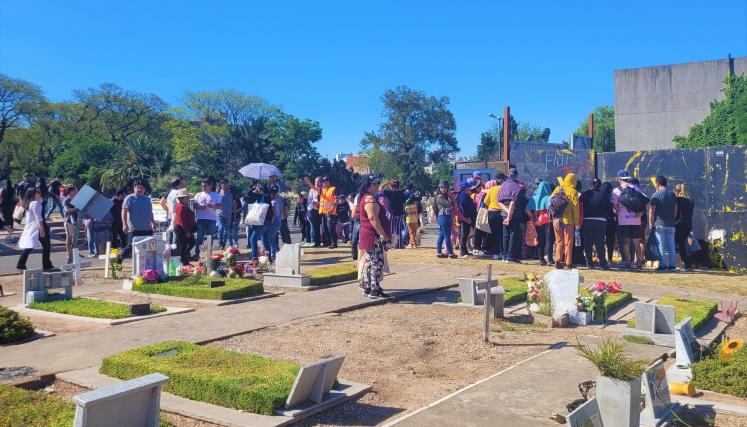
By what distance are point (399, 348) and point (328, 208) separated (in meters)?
10.1

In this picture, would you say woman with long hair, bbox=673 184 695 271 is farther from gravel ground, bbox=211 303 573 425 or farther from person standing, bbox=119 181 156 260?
person standing, bbox=119 181 156 260

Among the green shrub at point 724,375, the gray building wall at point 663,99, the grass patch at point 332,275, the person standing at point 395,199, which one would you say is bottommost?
the green shrub at point 724,375

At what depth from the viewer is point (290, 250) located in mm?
Answer: 11602

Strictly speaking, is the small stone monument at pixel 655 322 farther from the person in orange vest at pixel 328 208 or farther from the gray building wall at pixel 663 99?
the gray building wall at pixel 663 99

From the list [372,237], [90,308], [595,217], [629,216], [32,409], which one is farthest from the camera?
[629,216]

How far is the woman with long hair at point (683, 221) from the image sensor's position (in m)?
13.7

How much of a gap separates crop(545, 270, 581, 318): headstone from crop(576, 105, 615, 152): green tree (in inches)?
2491

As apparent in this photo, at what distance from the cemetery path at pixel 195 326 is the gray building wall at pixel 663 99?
40239 mm

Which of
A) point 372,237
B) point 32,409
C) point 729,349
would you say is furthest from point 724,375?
point 32,409

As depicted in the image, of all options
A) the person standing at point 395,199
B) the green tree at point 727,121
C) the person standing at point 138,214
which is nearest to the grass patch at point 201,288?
the person standing at point 138,214

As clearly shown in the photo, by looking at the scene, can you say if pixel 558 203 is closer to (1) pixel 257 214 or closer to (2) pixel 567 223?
(2) pixel 567 223

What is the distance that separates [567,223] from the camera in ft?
43.2

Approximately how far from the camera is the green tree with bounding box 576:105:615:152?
7312cm

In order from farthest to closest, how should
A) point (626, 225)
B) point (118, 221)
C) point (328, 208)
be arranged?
point (328, 208) → point (118, 221) → point (626, 225)
